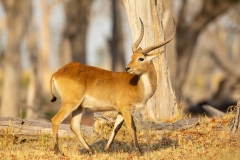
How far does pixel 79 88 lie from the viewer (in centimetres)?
872

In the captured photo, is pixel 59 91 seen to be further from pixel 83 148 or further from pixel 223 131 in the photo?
pixel 223 131

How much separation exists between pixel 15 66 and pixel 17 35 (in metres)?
1.14

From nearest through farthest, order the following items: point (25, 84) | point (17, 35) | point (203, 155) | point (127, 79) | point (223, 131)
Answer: point (203, 155)
point (127, 79)
point (223, 131)
point (17, 35)
point (25, 84)

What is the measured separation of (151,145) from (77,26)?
53.3 ft

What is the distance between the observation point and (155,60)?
36.8 feet

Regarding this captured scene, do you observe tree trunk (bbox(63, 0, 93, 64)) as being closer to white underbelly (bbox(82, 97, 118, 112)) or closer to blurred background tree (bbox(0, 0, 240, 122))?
blurred background tree (bbox(0, 0, 240, 122))

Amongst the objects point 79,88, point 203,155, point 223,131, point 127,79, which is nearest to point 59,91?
point 79,88

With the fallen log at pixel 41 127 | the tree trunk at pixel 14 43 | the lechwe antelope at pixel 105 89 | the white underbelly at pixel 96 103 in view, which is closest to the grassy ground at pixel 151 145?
the fallen log at pixel 41 127

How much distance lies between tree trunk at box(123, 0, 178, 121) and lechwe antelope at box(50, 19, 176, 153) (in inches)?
85.9

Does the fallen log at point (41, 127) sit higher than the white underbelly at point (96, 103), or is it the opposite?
the white underbelly at point (96, 103)

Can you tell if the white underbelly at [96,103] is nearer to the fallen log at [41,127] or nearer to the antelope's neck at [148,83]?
the antelope's neck at [148,83]

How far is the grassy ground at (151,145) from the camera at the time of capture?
862 centimetres

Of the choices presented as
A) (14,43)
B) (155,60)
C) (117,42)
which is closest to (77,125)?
(155,60)

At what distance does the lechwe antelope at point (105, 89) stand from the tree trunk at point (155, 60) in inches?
85.9
